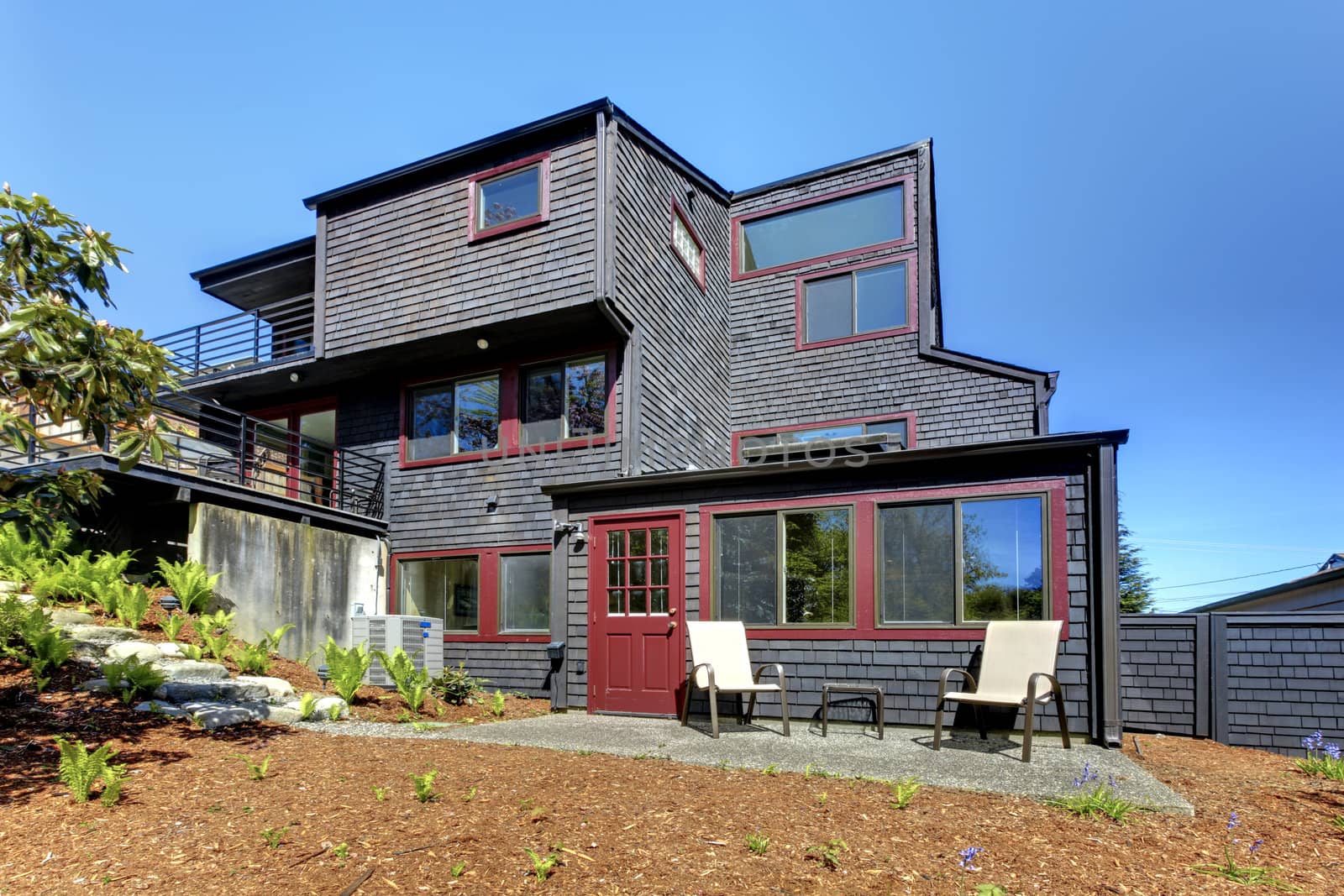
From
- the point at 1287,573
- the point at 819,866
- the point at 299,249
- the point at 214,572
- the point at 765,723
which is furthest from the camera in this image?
the point at 1287,573

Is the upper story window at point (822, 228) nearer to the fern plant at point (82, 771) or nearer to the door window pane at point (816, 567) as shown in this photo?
the door window pane at point (816, 567)

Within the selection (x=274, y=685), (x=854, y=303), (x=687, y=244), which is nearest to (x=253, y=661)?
(x=274, y=685)

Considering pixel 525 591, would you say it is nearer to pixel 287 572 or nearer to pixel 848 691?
pixel 287 572

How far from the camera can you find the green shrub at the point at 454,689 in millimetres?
8625

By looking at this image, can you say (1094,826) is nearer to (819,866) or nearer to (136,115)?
(819,866)

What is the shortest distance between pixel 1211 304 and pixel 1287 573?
99.2 feet

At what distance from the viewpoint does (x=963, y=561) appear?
7.01m

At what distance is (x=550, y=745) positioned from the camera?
5.87m

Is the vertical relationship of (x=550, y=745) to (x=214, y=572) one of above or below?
below

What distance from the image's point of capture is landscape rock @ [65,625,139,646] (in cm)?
689

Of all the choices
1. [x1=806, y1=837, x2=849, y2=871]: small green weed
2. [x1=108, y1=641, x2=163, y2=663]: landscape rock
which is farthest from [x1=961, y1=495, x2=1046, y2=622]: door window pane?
[x1=108, y1=641, x2=163, y2=663]: landscape rock

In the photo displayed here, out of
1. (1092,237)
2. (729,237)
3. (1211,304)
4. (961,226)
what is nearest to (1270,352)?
(1211,304)

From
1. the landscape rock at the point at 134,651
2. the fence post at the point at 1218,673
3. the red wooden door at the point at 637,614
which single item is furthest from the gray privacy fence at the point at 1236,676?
the landscape rock at the point at 134,651

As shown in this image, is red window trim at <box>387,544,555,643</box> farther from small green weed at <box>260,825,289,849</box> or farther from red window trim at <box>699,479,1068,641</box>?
small green weed at <box>260,825,289,849</box>
